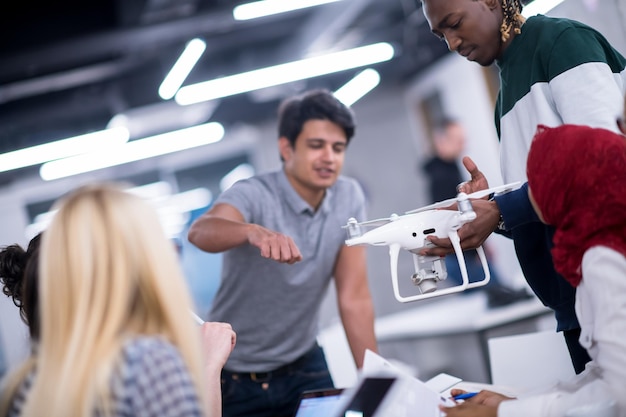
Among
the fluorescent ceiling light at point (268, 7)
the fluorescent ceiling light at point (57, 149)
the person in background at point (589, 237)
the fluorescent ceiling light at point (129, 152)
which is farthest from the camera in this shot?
the fluorescent ceiling light at point (129, 152)

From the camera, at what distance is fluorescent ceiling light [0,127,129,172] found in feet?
24.0

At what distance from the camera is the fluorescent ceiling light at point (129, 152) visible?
27.4ft

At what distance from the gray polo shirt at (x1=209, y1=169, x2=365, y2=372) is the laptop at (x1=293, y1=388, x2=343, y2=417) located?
0.68m

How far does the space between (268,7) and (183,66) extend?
3.68 ft

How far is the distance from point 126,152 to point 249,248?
Result: 20.1ft

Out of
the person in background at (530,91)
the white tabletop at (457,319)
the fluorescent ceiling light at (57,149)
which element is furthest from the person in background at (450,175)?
the fluorescent ceiling light at (57,149)

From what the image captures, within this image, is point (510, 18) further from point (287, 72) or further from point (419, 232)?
point (287, 72)

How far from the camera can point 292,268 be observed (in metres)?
2.73

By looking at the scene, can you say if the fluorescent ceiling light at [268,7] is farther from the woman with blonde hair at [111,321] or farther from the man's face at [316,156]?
the woman with blonde hair at [111,321]

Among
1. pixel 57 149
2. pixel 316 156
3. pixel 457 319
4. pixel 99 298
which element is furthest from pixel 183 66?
pixel 99 298

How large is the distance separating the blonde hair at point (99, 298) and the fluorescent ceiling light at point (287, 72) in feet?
16.2

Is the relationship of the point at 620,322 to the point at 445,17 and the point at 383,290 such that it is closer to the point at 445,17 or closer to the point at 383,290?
the point at 445,17

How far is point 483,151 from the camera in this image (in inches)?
323

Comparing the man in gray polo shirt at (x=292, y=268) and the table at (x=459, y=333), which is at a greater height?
the man in gray polo shirt at (x=292, y=268)
